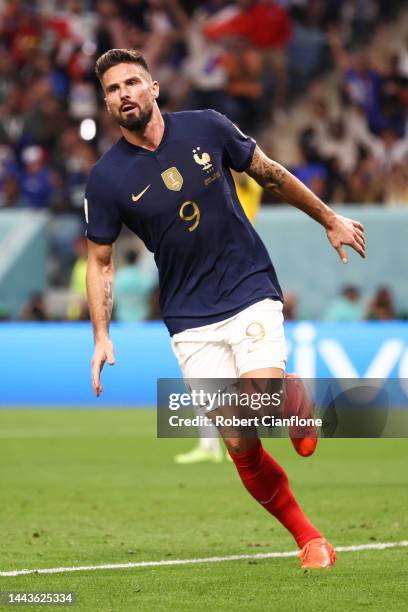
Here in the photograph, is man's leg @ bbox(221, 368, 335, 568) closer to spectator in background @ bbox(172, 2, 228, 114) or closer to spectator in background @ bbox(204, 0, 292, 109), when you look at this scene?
spectator in background @ bbox(172, 2, 228, 114)

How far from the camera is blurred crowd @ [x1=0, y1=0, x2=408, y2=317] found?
19891 mm

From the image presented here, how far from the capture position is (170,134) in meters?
7.05

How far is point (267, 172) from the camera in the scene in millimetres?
7082

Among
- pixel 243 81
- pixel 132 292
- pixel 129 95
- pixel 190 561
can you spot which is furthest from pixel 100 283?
pixel 243 81

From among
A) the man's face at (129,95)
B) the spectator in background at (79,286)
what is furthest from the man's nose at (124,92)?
the spectator in background at (79,286)

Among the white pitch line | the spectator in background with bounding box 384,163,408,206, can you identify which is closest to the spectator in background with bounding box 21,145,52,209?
the spectator in background with bounding box 384,163,408,206

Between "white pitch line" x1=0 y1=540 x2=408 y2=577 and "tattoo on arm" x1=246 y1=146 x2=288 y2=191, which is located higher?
"tattoo on arm" x1=246 y1=146 x2=288 y2=191

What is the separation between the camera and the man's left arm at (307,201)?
691 centimetres

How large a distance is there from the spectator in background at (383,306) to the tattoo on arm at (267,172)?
35.7 feet

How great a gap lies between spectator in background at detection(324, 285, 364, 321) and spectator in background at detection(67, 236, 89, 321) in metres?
3.29

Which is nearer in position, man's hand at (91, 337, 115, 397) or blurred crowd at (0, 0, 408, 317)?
man's hand at (91, 337, 115, 397)

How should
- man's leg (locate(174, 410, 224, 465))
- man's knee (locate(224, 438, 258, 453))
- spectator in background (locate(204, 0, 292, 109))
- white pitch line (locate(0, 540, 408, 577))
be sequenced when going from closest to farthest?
man's knee (locate(224, 438, 258, 453))
white pitch line (locate(0, 540, 408, 577))
man's leg (locate(174, 410, 224, 465))
spectator in background (locate(204, 0, 292, 109))

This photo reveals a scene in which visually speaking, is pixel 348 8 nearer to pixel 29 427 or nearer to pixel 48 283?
pixel 48 283

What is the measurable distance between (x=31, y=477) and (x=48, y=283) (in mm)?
7798
